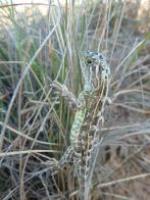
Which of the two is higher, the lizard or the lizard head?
the lizard head

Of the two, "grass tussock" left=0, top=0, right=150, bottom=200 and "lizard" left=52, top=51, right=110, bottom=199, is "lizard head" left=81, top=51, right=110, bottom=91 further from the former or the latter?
"grass tussock" left=0, top=0, right=150, bottom=200

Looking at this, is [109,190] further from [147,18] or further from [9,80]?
[147,18]

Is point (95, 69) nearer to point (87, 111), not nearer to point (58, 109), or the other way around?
point (87, 111)

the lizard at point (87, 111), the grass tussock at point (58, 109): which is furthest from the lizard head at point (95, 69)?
the grass tussock at point (58, 109)

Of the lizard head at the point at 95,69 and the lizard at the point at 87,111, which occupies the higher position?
the lizard head at the point at 95,69

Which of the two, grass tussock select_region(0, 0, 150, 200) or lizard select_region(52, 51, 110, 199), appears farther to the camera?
grass tussock select_region(0, 0, 150, 200)

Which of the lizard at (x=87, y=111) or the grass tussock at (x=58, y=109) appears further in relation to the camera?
the grass tussock at (x=58, y=109)

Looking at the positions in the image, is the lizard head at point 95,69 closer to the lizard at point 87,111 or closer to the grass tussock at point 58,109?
the lizard at point 87,111

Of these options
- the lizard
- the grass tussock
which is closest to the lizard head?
the lizard
